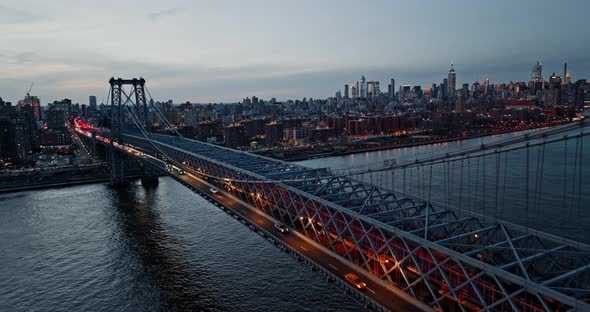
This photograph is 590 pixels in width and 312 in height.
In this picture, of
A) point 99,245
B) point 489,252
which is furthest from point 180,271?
point 489,252

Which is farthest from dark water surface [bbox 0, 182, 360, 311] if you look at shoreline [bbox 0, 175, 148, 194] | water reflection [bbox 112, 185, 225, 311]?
shoreline [bbox 0, 175, 148, 194]

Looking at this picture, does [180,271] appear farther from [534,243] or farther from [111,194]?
[111,194]

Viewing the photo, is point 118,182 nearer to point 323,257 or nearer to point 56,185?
point 56,185

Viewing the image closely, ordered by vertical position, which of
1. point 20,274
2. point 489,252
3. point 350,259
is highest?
point 489,252

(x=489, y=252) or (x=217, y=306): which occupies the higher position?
(x=489, y=252)

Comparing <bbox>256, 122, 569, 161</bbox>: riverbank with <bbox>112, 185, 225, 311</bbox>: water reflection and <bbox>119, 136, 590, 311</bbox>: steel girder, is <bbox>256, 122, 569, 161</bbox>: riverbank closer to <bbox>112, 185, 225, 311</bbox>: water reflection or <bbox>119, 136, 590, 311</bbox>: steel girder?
<bbox>112, 185, 225, 311</bbox>: water reflection

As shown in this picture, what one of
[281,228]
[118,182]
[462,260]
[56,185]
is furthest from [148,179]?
[462,260]
